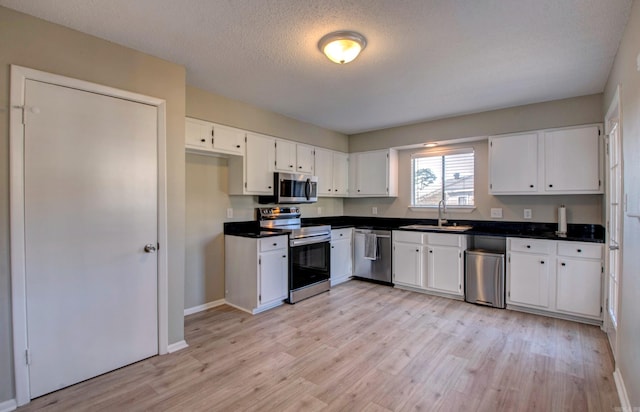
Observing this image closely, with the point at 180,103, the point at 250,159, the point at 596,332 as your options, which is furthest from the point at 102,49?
the point at 596,332

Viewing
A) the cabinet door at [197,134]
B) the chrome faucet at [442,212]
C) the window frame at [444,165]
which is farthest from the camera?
the chrome faucet at [442,212]

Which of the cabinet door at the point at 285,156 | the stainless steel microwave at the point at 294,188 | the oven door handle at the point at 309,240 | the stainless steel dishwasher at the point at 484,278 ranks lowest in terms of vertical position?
the stainless steel dishwasher at the point at 484,278

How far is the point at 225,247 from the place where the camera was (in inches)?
155

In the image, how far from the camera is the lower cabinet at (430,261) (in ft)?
13.4

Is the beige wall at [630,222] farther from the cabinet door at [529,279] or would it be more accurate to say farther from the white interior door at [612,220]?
the cabinet door at [529,279]

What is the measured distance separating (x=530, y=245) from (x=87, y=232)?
435 cm

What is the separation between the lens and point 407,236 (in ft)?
14.7

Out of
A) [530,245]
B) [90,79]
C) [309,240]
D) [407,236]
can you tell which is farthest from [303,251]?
[90,79]

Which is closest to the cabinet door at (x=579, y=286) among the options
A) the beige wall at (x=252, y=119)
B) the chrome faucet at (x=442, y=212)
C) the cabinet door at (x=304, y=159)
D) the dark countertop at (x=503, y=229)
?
the dark countertop at (x=503, y=229)

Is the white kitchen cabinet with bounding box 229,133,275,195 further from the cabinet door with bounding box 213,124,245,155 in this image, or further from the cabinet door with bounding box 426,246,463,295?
the cabinet door with bounding box 426,246,463,295

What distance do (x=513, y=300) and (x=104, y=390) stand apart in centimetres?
412

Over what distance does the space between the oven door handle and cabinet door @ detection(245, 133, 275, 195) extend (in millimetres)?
736

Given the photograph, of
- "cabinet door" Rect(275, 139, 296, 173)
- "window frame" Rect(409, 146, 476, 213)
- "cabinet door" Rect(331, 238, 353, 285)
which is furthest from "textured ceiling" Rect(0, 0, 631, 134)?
"cabinet door" Rect(331, 238, 353, 285)

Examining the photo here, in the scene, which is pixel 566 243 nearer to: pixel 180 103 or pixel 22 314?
pixel 180 103
